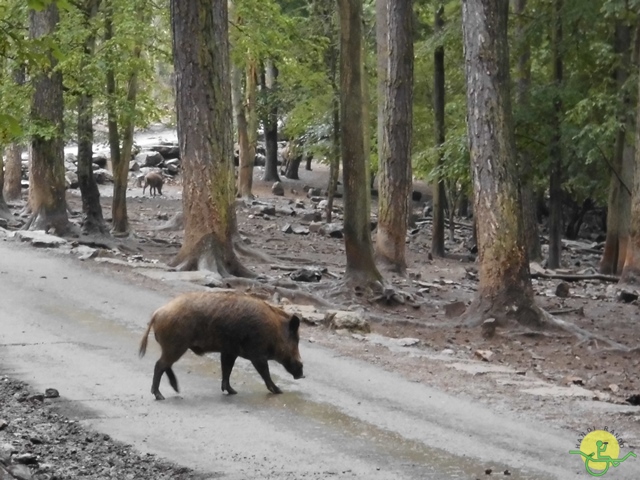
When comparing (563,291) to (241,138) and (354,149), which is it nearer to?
(354,149)

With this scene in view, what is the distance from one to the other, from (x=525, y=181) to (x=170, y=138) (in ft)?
137

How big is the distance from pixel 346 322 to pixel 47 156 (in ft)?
40.3

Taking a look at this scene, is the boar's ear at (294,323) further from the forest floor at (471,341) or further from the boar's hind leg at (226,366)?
the forest floor at (471,341)

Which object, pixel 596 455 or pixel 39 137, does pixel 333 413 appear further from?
pixel 39 137

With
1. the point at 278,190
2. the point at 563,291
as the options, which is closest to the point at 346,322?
the point at 563,291

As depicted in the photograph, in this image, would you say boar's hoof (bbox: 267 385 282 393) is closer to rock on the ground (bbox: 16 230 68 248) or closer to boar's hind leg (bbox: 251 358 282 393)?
boar's hind leg (bbox: 251 358 282 393)

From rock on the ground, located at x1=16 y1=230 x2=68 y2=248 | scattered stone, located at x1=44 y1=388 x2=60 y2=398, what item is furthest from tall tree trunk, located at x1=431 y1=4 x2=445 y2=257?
scattered stone, located at x1=44 y1=388 x2=60 y2=398

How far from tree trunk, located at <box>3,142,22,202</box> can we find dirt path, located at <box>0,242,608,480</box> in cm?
2490

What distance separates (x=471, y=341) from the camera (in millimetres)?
15977

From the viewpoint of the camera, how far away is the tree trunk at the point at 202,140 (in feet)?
→ 60.9

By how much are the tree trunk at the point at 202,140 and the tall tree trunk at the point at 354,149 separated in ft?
6.55

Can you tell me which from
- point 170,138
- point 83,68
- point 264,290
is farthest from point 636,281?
point 170,138

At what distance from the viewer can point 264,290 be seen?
1780cm

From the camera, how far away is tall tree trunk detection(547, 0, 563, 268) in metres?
25.8
